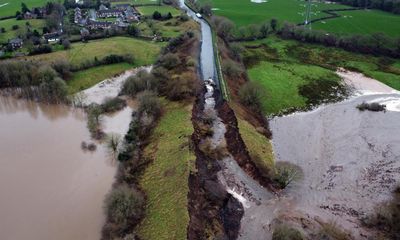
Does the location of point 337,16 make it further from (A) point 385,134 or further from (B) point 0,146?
(B) point 0,146

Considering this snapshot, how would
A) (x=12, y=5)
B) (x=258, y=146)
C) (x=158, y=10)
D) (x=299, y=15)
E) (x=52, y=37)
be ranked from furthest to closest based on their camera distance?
(x=12, y=5) < (x=158, y=10) < (x=299, y=15) < (x=52, y=37) < (x=258, y=146)

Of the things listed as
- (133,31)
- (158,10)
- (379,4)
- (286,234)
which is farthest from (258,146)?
(379,4)

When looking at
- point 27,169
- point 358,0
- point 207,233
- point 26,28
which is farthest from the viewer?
point 358,0

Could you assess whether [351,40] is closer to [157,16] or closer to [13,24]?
[157,16]

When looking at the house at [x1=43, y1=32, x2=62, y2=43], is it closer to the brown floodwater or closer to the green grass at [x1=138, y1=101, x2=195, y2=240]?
the brown floodwater

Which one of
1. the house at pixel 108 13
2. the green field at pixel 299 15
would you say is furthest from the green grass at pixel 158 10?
the green field at pixel 299 15

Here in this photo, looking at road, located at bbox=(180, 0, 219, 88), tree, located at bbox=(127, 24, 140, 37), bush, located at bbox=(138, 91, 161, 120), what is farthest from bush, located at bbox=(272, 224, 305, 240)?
tree, located at bbox=(127, 24, 140, 37)

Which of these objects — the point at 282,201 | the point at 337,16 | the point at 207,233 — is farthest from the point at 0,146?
the point at 337,16

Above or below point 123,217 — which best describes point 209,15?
above
